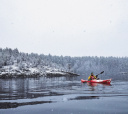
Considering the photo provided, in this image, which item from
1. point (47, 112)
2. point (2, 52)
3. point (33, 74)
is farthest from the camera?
point (2, 52)

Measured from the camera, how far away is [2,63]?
285ft

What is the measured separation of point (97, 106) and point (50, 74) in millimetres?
79886

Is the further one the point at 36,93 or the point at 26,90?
the point at 26,90

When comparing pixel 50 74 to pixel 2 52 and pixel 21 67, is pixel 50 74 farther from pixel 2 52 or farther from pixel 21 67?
pixel 2 52

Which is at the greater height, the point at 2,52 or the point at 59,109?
the point at 2,52

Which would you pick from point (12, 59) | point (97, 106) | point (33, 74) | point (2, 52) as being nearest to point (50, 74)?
point (33, 74)

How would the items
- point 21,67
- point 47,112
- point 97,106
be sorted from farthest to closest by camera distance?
point 21,67
point 97,106
point 47,112

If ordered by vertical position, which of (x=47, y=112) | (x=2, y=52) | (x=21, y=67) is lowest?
(x=47, y=112)

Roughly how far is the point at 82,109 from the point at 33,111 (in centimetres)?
336

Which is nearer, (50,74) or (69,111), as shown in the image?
(69,111)

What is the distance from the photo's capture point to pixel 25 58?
350ft

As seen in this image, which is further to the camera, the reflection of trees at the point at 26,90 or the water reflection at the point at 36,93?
the reflection of trees at the point at 26,90

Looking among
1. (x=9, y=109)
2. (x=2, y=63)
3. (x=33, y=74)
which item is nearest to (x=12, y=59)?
(x=2, y=63)

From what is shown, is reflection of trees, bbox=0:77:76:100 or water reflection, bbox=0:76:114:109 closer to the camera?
water reflection, bbox=0:76:114:109
